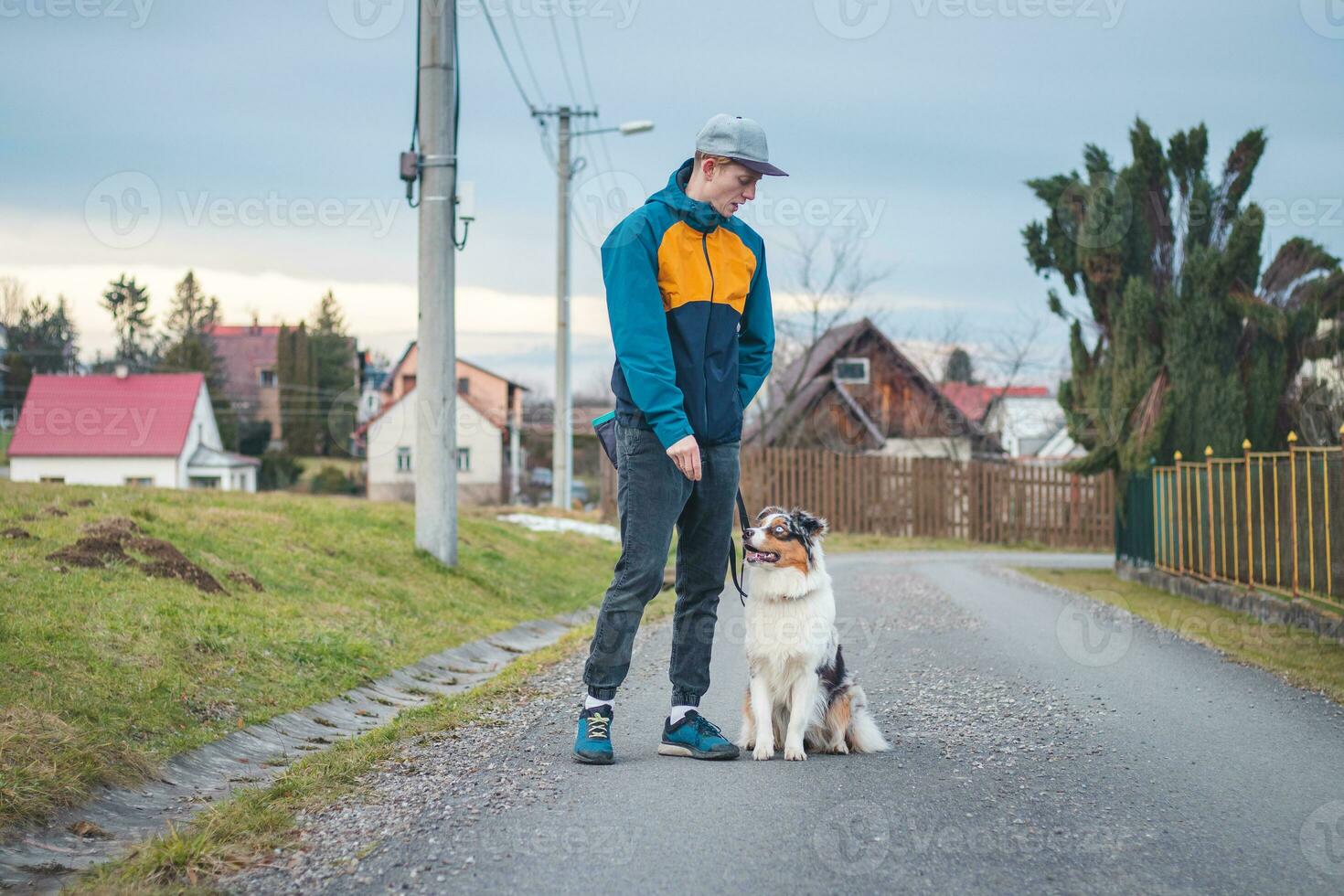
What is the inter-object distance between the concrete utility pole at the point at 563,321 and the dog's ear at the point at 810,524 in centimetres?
2091

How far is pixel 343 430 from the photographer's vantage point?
78562mm

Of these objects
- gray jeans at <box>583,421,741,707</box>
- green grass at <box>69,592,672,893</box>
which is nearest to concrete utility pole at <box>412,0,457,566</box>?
green grass at <box>69,592,672,893</box>

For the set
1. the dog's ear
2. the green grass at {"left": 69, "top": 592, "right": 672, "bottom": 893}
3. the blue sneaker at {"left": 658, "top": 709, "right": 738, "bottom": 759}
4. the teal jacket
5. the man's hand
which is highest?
the teal jacket

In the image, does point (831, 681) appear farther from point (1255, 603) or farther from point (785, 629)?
point (1255, 603)

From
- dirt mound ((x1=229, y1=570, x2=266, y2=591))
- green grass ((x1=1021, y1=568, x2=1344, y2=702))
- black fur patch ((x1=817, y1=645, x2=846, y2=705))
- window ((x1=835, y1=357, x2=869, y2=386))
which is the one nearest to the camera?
black fur patch ((x1=817, y1=645, x2=846, y2=705))

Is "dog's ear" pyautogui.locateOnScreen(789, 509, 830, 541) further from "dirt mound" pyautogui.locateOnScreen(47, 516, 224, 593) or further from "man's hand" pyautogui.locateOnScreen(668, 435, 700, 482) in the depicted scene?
"dirt mound" pyautogui.locateOnScreen(47, 516, 224, 593)

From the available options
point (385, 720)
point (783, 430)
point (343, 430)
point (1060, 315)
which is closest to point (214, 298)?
point (343, 430)

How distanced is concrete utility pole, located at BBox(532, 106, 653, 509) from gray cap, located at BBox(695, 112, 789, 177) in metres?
21.1

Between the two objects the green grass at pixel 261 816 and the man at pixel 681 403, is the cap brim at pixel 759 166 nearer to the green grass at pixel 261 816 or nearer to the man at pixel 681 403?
the man at pixel 681 403

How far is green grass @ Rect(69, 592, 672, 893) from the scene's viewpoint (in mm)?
3590

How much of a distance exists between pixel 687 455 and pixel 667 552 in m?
0.49

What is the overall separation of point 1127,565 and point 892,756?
13.9m

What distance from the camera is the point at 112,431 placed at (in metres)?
52.4

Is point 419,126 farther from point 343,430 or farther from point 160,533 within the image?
point 343,430
